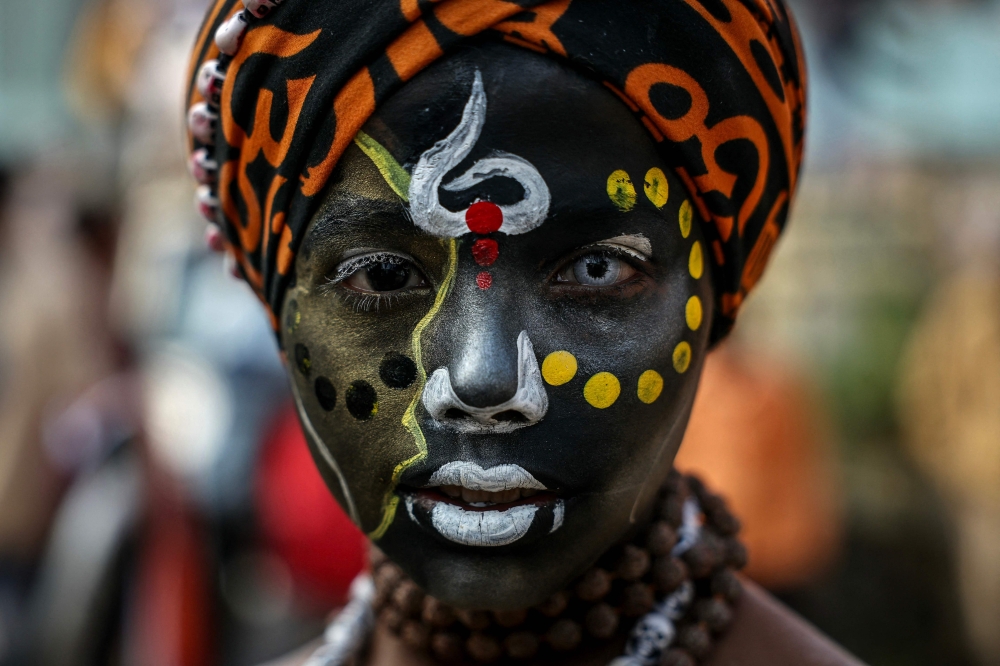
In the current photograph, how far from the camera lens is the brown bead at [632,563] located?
195cm

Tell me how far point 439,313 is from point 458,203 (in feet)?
0.59

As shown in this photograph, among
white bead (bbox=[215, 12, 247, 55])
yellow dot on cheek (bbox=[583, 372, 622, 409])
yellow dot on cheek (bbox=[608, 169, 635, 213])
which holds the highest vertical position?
white bead (bbox=[215, 12, 247, 55])

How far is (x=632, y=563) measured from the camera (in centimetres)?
195

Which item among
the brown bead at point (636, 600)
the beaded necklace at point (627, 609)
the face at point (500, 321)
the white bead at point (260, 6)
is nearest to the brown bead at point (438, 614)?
the beaded necklace at point (627, 609)

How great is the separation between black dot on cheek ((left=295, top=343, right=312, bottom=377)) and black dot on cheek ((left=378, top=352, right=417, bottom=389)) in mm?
179

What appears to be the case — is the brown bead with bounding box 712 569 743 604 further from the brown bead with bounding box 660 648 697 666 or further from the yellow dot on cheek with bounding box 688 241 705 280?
the yellow dot on cheek with bounding box 688 241 705 280

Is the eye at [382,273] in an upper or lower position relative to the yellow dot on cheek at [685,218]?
lower

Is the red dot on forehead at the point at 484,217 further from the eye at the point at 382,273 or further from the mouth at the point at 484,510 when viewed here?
the mouth at the point at 484,510

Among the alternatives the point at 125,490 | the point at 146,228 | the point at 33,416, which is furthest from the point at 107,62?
the point at 125,490

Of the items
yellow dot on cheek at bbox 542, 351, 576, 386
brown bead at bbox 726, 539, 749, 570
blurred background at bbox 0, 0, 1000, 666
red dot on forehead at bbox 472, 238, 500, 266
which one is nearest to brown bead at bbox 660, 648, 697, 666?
brown bead at bbox 726, 539, 749, 570

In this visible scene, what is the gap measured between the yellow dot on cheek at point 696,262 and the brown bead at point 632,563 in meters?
0.53

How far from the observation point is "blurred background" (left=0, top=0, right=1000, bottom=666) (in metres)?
4.97

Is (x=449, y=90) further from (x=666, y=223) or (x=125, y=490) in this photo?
(x=125, y=490)

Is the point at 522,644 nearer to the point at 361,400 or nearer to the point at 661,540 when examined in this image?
the point at 661,540
